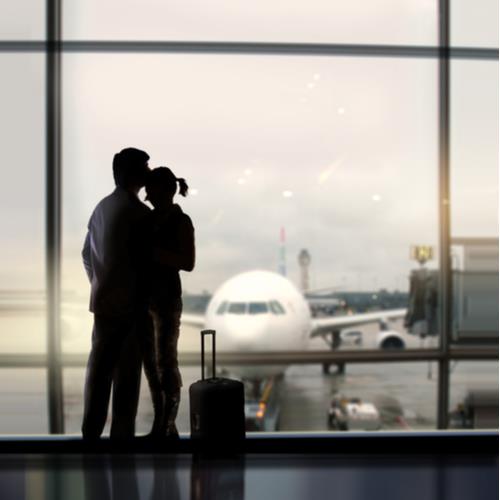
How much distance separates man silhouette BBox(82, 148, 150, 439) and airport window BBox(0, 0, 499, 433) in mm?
574

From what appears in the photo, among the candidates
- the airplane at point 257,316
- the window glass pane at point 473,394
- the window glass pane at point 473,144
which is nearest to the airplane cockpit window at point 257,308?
the airplane at point 257,316

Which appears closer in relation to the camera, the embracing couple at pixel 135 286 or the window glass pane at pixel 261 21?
the embracing couple at pixel 135 286

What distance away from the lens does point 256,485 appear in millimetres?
1958

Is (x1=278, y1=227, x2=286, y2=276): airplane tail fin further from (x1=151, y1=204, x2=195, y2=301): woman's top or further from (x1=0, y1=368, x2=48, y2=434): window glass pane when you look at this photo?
(x1=151, y1=204, x2=195, y2=301): woman's top

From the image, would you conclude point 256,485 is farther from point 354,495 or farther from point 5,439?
point 5,439

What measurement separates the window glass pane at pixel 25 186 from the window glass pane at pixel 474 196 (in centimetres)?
269

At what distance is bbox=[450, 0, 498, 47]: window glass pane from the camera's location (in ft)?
12.6

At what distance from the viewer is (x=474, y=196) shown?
4078 millimetres

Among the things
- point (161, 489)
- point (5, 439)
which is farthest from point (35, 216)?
point (161, 489)

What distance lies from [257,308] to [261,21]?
18.4 feet

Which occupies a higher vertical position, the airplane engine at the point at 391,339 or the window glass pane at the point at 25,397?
the window glass pane at the point at 25,397

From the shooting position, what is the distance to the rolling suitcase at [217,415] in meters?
2.38

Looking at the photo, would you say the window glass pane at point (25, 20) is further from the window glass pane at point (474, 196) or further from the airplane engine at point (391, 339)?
the airplane engine at point (391, 339)

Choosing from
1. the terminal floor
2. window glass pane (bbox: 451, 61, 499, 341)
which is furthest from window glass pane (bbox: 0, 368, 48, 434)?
window glass pane (bbox: 451, 61, 499, 341)
